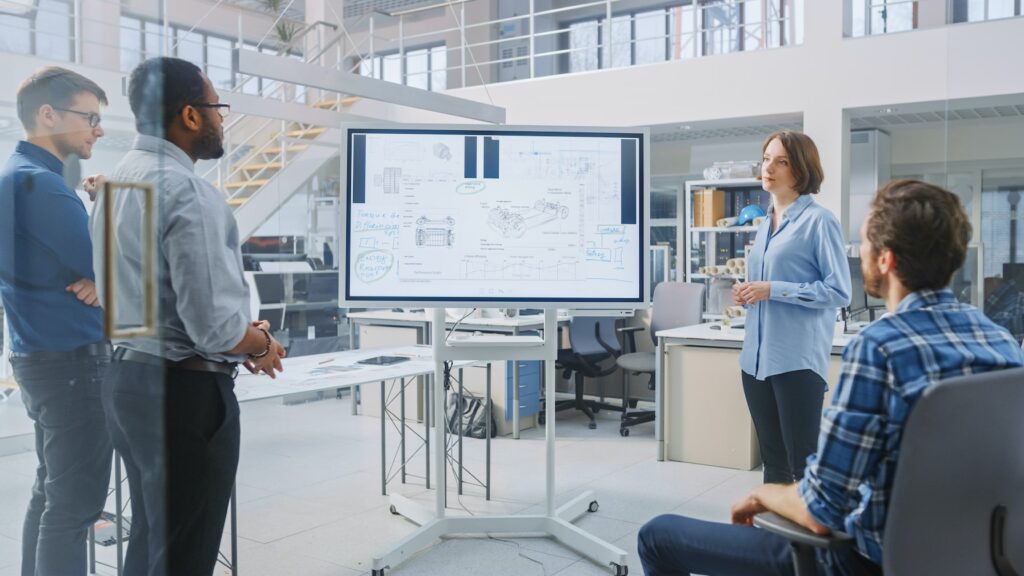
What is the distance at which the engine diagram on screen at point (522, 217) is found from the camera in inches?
112

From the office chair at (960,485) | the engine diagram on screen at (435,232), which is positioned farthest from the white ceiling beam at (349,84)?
the office chair at (960,485)

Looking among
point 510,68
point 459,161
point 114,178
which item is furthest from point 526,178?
point 510,68

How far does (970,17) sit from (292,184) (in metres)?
5.80

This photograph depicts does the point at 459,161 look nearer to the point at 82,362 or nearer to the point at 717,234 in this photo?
the point at 82,362

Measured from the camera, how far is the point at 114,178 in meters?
1.37

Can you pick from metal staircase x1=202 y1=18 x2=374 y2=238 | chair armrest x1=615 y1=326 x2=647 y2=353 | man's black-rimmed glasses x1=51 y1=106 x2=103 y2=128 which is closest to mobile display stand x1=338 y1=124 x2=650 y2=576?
man's black-rimmed glasses x1=51 y1=106 x2=103 y2=128

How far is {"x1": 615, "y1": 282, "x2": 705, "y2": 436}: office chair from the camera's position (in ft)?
17.4

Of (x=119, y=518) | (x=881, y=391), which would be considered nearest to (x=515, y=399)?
(x=119, y=518)

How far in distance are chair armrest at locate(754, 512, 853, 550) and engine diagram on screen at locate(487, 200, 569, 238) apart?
1.58 meters

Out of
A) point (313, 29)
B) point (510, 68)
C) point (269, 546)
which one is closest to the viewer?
point (269, 546)

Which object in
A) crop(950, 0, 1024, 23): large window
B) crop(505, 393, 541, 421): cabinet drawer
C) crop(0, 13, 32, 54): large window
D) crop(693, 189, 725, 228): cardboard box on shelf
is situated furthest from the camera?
crop(693, 189, 725, 228): cardboard box on shelf

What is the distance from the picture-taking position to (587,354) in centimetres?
555

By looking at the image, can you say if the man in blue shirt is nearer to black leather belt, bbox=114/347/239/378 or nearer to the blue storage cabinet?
black leather belt, bbox=114/347/239/378

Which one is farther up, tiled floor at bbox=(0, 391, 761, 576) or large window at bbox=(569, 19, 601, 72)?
large window at bbox=(569, 19, 601, 72)
